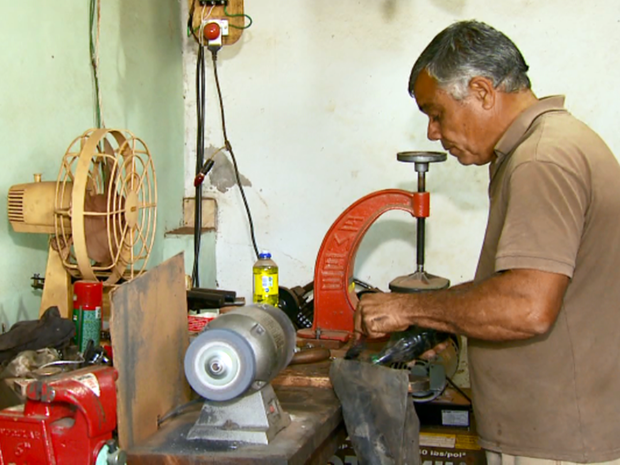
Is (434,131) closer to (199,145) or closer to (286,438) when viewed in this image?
(286,438)

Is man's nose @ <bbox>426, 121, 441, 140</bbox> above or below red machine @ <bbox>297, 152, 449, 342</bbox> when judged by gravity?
above

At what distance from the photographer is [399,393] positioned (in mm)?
1642

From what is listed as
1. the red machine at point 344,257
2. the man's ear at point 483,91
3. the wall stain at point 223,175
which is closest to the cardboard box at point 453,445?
the red machine at point 344,257

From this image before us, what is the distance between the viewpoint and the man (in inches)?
53.7

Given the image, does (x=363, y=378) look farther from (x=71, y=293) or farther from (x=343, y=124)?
(x=343, y=124)

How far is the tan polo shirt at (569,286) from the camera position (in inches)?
53.6

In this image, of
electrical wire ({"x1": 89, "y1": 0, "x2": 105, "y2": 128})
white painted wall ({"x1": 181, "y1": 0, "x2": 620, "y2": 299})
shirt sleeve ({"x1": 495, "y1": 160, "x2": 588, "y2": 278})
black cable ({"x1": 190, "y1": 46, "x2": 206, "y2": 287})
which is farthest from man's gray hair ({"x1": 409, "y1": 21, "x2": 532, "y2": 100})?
black cable ({"x1": 190, "y1": 46, "x2": 206, "y2": 287})

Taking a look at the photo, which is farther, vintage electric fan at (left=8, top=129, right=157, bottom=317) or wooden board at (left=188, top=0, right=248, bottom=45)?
wooden board at (left=188, top=0, right=248, bottom=45)

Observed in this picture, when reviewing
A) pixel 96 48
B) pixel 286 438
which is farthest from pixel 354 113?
pixel 286 438

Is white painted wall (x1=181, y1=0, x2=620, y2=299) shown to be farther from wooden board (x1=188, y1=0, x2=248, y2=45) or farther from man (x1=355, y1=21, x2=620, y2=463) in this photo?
man (x1=355, y1=21, x2=620, y2=463)

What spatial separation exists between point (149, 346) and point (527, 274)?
76 centimetres

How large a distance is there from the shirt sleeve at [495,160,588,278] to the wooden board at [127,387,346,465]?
0.52m

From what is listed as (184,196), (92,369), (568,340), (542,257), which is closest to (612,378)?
(568,340)

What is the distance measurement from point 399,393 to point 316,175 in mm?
1519
